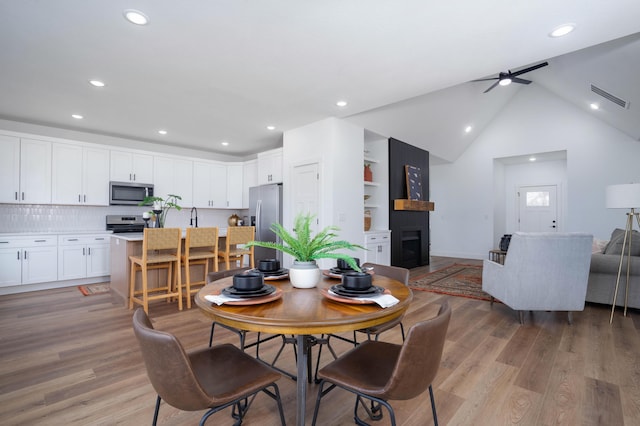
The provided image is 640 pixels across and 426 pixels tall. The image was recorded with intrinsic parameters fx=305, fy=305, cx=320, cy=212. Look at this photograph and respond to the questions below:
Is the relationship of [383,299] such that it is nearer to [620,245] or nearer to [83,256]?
[620,245]

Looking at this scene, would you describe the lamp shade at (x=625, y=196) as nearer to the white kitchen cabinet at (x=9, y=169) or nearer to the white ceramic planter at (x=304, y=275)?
the white ceramic planter at (x=304, y=275)

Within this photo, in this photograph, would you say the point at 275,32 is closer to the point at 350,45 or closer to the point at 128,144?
the point at 350,45

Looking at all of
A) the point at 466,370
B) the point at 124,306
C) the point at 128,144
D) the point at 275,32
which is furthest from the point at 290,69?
the point at 128,144

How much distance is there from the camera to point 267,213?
5.41m

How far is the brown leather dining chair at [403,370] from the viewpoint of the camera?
1100 millimetres

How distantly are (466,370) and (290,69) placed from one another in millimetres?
3030

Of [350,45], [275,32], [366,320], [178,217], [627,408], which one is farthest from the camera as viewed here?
[178,217]

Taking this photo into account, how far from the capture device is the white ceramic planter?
152 centimetres

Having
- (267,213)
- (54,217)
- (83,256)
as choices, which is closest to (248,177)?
(267,213)

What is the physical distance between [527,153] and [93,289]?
9.09m

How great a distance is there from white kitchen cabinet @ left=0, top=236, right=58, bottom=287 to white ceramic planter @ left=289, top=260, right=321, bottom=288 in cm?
484

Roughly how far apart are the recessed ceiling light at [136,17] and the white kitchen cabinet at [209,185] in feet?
13.6

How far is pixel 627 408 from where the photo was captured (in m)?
1.75

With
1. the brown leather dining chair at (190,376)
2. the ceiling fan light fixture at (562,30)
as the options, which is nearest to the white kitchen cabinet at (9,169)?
the brown leather dining chair at (190,376)
